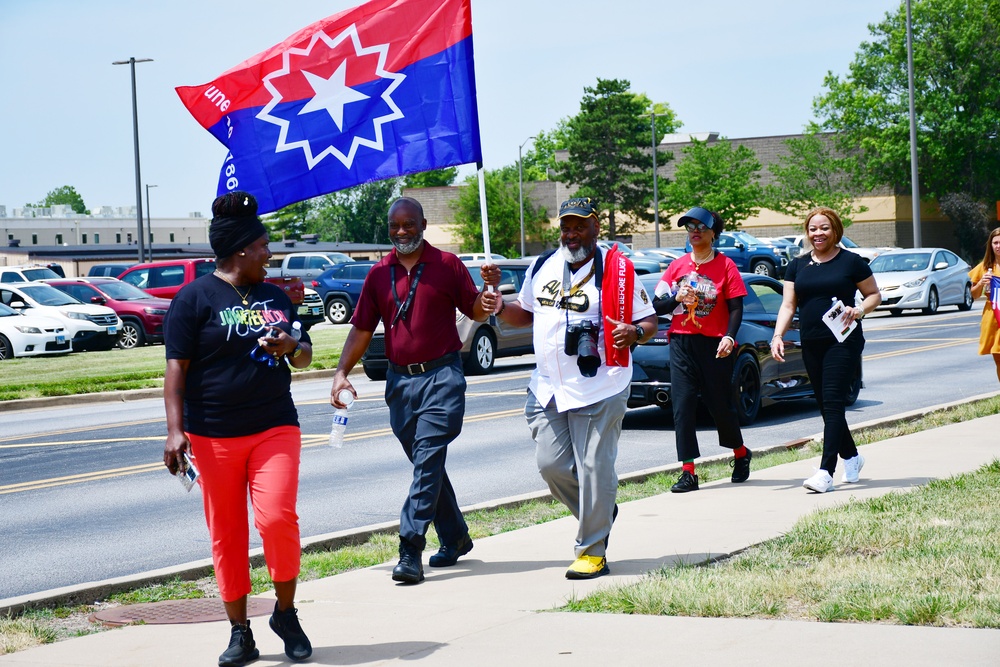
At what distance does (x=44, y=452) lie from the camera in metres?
13.7

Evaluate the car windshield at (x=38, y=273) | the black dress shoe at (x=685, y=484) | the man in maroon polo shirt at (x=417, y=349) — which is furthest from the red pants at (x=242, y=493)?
the car windshield at (x=38, y=273)

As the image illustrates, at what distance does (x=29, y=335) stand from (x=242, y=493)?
81.3ft

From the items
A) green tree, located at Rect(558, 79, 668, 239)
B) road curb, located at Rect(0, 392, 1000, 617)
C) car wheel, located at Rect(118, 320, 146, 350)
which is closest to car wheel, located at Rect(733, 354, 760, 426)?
road curb, located at Rect(0, 392, 1000, 617)

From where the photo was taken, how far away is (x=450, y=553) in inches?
292

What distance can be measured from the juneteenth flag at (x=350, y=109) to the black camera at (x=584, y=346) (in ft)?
4.45

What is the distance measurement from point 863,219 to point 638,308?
74660 mm

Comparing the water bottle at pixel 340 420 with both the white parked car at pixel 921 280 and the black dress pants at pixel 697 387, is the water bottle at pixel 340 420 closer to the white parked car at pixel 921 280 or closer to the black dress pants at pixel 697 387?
the black dress pants at pixel 697 387

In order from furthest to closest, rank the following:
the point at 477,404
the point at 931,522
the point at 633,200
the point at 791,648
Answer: the point at 633,200 < the point at 477,404 < the point at 931,522 < the point at 791,648

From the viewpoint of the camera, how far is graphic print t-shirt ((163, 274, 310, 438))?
5523mm

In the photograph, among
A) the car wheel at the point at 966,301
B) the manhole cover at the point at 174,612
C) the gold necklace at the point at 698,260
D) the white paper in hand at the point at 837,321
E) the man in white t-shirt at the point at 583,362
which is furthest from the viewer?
the car wheel at the point at 966,301

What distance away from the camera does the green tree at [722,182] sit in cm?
7281

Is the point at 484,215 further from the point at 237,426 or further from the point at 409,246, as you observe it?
the point at 237,426

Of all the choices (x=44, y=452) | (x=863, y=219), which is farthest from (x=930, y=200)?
(x=44, y=452)

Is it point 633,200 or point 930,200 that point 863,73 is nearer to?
point 930,200
